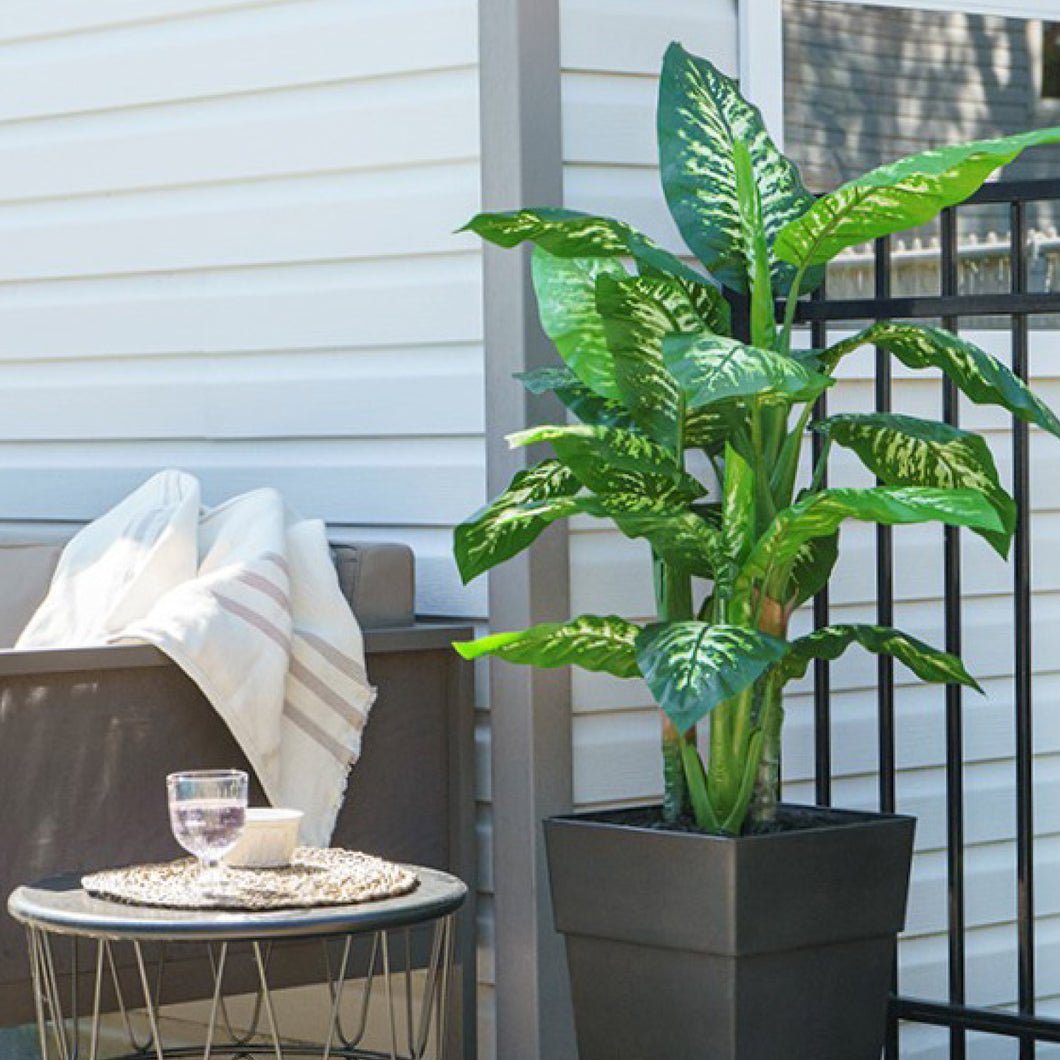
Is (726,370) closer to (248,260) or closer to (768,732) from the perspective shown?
(768,732)

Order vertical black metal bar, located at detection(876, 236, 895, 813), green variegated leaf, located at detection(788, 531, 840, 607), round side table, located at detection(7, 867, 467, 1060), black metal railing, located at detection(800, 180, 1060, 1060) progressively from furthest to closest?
vertical black metal bar, located at detection(876, 236, 895, 813), black metal railing, located at detection(800, 180, 1060, 1060), green variegated leaf, located at detection(788, 531, 840, 607), round side table, located at detection(7, 867, 467, 1060)

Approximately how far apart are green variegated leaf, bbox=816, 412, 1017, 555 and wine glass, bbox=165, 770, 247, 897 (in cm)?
96

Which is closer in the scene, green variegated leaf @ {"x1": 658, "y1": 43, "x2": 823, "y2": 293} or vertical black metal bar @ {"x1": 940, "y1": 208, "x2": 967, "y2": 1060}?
green variegated leaf @ {"x1": 658, "y1": 43, "x2": 823, "y2": 293}

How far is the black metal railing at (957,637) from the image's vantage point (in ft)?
10.9

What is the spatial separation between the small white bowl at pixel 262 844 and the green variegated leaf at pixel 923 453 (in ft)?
2.98

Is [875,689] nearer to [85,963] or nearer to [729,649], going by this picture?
[729,649]

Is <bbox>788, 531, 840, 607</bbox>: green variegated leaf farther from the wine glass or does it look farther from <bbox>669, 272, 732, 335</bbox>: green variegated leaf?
the wine glass

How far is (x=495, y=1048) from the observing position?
3.50 meters

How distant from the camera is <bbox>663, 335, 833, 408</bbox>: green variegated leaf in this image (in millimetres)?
2688

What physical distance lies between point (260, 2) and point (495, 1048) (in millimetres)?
1728

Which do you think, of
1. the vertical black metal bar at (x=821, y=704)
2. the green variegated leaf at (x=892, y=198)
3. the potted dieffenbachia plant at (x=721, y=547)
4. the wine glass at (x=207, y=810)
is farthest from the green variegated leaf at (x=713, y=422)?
the wine glass at (x=207, y=810)

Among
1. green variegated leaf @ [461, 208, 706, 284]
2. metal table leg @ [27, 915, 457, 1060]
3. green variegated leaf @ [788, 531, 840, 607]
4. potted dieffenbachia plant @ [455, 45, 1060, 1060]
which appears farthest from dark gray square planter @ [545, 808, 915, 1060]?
green variegated leaf @ [461, 208, 706, 284]

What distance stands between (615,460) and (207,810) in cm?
73

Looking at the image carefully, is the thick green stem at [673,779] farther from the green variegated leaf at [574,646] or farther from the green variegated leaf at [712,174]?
the green variegated leaf at [712,174]
